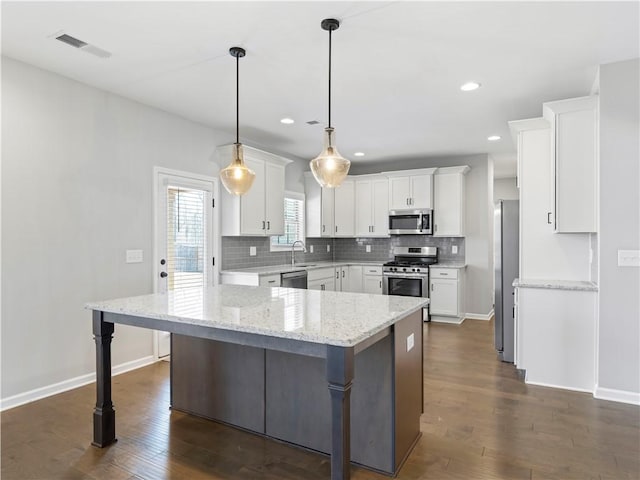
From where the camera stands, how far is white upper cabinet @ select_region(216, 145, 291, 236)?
4844 millimetres

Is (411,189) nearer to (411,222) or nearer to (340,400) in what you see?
(411,222)

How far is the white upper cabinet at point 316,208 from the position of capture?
22.2ft

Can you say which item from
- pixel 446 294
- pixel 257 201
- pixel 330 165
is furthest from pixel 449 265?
pixel 330 165

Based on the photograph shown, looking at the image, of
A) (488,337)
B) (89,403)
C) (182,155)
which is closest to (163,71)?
(182,155)

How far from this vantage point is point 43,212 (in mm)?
3205

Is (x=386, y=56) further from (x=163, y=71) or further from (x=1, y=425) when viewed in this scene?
(x=1, y=425)

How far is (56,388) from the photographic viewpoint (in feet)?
10.7

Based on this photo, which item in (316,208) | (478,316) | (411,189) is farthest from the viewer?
(316,208)

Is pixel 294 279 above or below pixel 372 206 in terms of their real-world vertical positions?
below

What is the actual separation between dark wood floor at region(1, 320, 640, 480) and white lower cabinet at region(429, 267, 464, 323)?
2.59 meters

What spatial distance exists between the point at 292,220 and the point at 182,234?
2.47 m

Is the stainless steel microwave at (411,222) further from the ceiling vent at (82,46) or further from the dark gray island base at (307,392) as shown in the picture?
the ceiling vent at (82,46)

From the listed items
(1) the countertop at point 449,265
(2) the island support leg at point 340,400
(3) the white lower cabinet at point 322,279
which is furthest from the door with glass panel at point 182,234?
(1) the countertop at point 449,265

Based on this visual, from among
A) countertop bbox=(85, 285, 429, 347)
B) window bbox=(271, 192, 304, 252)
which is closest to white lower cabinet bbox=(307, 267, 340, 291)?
window bbox=(271, 192, 304, 252)
